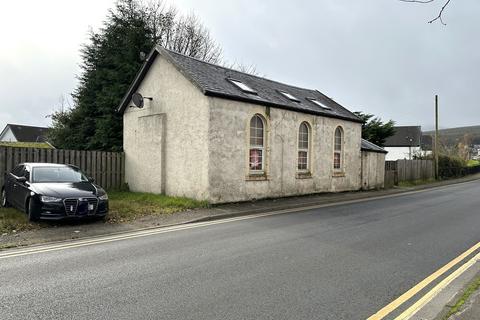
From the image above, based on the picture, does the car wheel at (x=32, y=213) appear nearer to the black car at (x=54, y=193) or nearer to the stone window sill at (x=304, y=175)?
the black car at (x=54, y=193)

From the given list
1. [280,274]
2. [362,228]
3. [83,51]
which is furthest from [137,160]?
[83,51]

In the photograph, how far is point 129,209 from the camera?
39.8ft

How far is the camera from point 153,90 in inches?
646

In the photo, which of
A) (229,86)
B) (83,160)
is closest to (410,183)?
(229,86)

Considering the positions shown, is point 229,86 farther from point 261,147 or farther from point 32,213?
point 32,213

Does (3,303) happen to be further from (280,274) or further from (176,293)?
(280,274)

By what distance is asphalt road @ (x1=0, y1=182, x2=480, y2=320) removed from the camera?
175 inches

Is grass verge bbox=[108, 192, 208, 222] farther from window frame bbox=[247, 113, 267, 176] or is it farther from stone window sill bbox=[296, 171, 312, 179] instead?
stone window sill bbox=[296, 171, 312, 179]

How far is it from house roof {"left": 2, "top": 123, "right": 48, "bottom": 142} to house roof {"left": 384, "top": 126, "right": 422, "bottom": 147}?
59305 mm

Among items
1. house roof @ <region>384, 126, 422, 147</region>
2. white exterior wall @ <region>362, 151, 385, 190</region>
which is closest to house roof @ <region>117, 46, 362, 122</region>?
white exterior wall @ <region>362, 151, 385, 190</region>

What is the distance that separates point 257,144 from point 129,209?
19.7ft

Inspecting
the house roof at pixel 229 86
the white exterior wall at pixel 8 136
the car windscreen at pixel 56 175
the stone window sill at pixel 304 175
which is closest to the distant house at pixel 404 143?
the house roof at pixel 229 86

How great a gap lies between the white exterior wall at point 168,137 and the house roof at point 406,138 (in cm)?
5640

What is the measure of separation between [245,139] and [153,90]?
4735 mm
